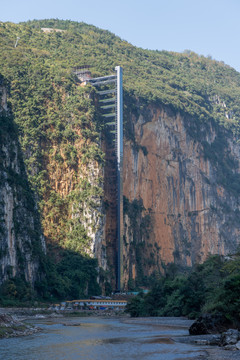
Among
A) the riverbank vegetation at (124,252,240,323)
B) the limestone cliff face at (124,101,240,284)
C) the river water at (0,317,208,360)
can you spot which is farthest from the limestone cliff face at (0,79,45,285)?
the river water at (0,317,208,360)

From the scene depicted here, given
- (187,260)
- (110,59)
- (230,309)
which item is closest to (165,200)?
(187,260)

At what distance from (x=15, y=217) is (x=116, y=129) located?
35.3 meters

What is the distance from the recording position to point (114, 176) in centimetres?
10975

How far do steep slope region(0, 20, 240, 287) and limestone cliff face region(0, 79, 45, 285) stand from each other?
16616mm

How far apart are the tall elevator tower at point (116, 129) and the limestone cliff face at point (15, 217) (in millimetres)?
21485

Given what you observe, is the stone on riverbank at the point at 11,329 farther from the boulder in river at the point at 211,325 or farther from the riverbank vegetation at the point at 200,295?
the riverbank vegetation at the point at 200,295

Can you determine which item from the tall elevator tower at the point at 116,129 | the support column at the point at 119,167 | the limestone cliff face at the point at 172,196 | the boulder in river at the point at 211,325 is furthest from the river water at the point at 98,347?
the limestone cliff face at the point at 172,196

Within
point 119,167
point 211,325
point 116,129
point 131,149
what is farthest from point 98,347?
point 131,149

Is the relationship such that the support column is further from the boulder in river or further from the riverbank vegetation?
the boulder in river

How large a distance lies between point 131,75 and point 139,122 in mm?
17855

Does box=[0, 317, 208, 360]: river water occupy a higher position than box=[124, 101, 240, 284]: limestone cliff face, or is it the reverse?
box=[124, 101, 240, 284]: limestone cliff face

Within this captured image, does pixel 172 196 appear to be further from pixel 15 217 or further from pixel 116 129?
pixel 15 217

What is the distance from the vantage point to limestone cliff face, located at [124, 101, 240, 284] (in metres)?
115

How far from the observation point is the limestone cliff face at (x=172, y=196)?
115m
